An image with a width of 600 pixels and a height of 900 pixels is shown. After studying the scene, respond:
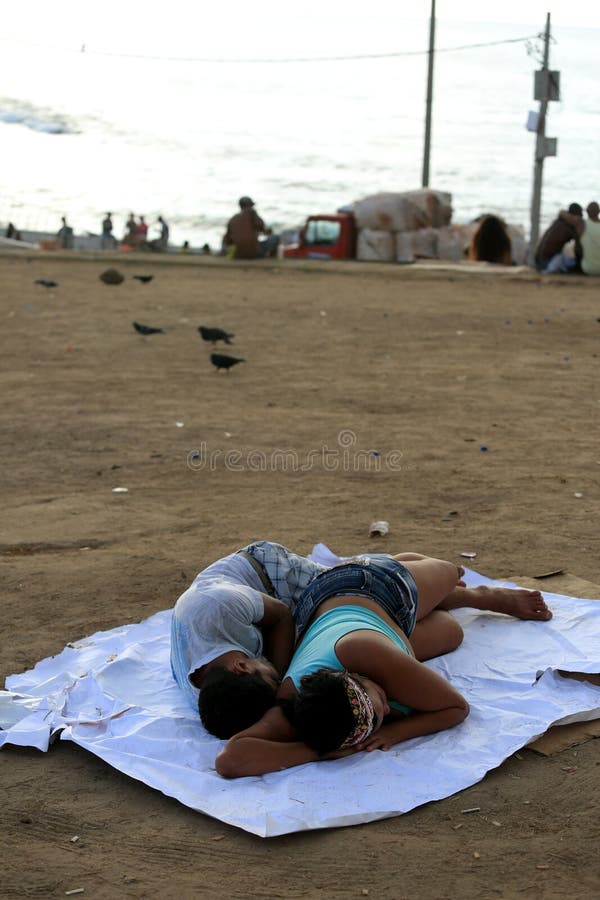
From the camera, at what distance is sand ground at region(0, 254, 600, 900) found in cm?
276

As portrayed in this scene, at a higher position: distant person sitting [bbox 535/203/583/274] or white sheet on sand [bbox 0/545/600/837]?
distant person sitting [bbox 535/203/583/274]

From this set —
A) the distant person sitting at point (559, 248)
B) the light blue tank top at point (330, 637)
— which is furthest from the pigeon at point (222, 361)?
the distant person sitting at point (559, 248)

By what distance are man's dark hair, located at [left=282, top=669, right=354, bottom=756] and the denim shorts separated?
51 cm

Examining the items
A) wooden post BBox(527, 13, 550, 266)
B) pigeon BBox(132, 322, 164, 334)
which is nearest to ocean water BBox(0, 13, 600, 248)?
wooden post BBox(527, 13, 550, 266)

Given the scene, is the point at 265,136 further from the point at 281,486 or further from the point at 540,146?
the point at 281,486

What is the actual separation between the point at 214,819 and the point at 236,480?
11.0 ft

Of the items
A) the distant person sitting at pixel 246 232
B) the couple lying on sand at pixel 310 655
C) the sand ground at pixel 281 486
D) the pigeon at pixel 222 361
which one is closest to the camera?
the sand ground at pixel 281 486

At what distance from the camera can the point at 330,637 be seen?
10.8 ft

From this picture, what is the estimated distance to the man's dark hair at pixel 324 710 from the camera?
305 centimetres

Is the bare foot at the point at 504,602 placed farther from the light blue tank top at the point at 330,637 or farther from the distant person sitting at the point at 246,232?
the distant person sitting at the point at 246,232

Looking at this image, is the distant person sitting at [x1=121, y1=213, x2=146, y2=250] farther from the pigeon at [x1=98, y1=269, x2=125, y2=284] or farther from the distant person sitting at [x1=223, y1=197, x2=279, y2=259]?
the pigeon at [x1=98, y1=269, x2=125, y2=284]

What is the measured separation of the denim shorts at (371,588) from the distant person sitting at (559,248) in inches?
511

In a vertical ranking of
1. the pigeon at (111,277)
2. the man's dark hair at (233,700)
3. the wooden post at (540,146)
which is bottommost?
the man's dark hair at (233,700)

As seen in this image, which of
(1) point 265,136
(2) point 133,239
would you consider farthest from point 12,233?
(1) point 265,136
